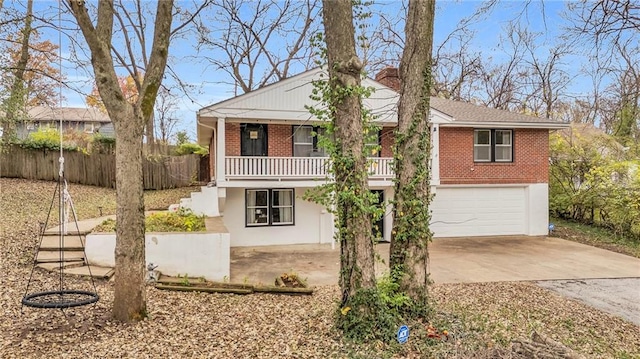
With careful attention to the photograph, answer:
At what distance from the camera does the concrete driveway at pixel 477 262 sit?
944cm

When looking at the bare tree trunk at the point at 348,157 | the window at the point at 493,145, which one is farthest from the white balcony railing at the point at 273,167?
the bare tree trunk at the point at 348,157

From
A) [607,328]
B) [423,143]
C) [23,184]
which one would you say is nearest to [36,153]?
[23,184]

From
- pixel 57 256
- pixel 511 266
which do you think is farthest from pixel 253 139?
pixel 511 266

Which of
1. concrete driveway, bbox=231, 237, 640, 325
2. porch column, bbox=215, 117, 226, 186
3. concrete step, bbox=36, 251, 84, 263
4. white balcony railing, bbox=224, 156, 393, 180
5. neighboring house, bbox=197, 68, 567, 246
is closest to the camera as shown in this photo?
concrete step, bbox=36, 251, 84, 263

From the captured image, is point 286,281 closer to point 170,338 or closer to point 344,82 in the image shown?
point 170,338

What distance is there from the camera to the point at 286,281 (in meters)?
8.11

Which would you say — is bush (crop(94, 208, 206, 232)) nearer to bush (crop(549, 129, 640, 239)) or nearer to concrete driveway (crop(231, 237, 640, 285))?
concrete driveway (crop(231, 237, 640, 285))

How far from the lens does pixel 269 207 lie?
14.2m

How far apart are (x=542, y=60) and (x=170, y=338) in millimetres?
26859

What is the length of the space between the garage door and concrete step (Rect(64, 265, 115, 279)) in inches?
445

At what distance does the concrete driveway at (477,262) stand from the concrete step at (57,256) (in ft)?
9.99

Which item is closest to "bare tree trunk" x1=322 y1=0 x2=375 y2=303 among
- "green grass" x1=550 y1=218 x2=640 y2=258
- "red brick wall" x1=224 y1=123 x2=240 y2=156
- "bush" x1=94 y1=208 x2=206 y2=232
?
"bush" x1=94 y1=208 x2=206 y2=232

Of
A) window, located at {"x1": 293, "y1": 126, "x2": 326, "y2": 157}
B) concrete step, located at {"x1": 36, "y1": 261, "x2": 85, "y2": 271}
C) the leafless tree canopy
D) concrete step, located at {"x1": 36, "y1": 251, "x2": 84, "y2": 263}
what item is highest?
the leafless tree canopy

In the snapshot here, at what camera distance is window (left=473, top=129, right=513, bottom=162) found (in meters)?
15.6
